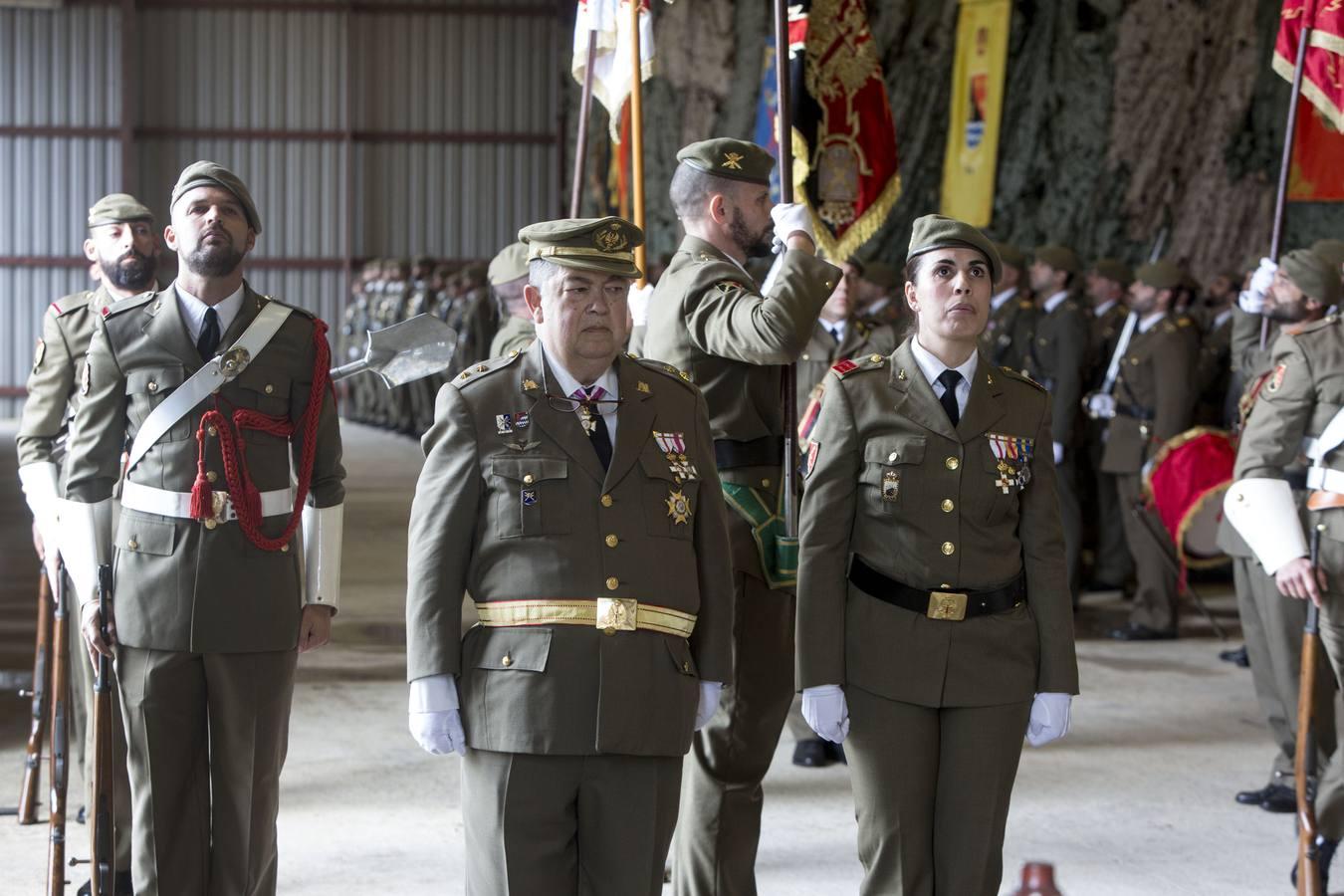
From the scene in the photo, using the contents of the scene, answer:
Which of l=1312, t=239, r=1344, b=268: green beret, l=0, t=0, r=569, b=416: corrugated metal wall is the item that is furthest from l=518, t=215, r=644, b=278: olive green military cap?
l=0, t=0, r=569, b=416: corrugated metal wall

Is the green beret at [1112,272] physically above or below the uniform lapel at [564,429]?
above

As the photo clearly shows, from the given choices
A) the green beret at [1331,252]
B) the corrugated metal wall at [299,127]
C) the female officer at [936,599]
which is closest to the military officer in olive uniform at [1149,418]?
the green beret at [1331,252]

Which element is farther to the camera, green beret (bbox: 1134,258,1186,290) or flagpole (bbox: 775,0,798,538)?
green beret (bbox: 1134,258,1186,290)

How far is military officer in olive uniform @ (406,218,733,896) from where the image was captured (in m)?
2.67

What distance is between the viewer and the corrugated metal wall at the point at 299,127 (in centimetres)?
2192

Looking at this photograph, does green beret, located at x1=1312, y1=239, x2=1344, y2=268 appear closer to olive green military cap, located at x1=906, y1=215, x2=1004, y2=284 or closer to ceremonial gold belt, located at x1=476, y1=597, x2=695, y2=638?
olive green military cap, located at x1=906, y1=215, x2=1004, y2=284

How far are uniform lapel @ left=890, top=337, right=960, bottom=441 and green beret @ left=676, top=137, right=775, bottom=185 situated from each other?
2.15 ft

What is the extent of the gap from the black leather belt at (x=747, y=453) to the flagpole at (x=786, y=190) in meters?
0.05

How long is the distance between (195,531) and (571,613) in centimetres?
101

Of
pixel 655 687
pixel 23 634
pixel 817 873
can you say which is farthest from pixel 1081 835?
pixel 23 634

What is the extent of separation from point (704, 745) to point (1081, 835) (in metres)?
1.62

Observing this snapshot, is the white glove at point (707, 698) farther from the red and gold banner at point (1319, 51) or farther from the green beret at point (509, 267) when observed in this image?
the red and gold banner at point (1319, 51)

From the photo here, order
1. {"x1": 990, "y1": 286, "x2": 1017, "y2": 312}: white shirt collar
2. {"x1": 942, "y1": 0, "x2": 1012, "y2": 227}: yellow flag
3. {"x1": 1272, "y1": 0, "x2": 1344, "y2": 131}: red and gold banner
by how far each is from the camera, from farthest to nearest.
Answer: {"x1": 942, "y1": 0, "x2": 1012, "y2": 227}: yellow flag → {"x1": 990, "y1": 286, "x2": 1017, "y2": 312}: white shirt collar → {"x1": 1272, "y1": 0, "x2": 1344, "y2": 131}: red and gold banner

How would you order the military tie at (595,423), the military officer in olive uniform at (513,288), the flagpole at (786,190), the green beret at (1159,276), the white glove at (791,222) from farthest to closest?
1. the green beret at (1159,276)
2. the military officer in olive uniform at (513,288)
3. the flagpole at (786,190)
4. the white glove at (791,222)
5. the military tie at (595,423)
